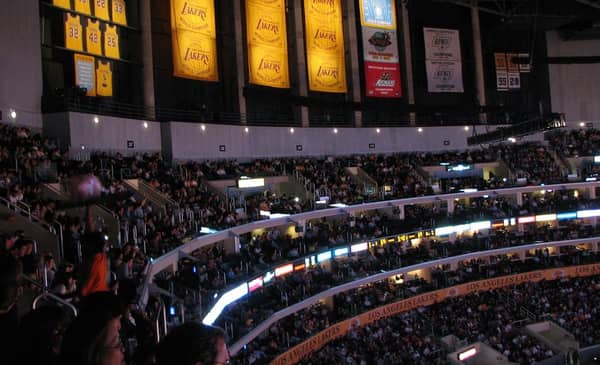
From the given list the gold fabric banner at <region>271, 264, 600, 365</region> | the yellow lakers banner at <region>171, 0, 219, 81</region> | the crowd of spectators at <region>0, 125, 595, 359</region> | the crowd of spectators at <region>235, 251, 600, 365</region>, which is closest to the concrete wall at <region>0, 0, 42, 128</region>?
the crowd of spectators at <region>0, 125, 595, 359</region>

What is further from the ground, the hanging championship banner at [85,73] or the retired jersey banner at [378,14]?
the retired jersey banner at [378,14]

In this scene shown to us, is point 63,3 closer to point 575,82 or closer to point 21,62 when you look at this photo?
point 21,62

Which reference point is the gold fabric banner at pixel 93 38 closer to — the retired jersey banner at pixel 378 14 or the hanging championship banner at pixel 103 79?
the hanging championship banner at pixel 103 79

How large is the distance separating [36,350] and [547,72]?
4881cm

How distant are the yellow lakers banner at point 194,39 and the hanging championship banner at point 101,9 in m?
3.66

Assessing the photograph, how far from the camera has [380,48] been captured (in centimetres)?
3666

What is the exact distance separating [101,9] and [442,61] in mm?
24740

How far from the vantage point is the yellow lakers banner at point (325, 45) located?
111 ft

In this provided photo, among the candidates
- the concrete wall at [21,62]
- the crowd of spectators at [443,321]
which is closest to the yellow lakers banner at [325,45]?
the crowd of spectators at [443,321]

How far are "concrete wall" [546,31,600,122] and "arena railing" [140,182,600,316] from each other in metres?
8.89

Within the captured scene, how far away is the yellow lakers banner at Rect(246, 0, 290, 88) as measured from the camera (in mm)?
31016

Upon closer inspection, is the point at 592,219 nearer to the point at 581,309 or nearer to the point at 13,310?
the point at 581,309

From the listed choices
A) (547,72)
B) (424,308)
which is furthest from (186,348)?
(547,72)

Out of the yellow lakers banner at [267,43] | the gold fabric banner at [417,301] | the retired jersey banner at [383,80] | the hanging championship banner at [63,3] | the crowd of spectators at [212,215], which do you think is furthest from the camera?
the retired jersey banner at [383,80]
